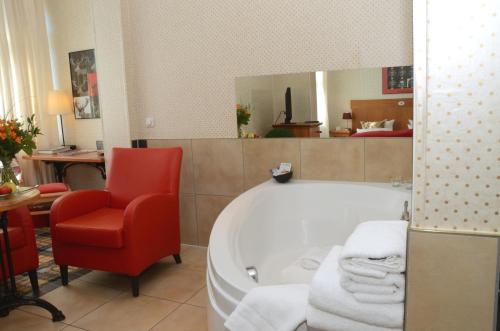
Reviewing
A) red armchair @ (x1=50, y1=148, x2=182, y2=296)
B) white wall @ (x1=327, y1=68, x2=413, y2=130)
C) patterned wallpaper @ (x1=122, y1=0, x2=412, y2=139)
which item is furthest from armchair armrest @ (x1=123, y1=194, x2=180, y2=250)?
white wall @ (x1=327, y1=68, x2=413, y2=130)

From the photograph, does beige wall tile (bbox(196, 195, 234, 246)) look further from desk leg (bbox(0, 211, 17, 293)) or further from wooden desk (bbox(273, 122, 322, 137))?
desk leg (bbox(0, 211, 17, 293))

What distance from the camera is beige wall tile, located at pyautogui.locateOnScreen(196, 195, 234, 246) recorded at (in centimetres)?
337

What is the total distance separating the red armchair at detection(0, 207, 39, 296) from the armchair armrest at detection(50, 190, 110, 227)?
0.16m

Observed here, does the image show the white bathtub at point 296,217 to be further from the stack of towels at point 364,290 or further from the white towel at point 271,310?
the stack of towels at point 364,290

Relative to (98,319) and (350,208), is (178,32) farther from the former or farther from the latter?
(98,319)

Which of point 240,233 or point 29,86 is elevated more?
point 29,86

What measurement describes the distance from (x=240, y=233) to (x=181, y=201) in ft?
4.80

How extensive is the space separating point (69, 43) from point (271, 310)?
184 inches

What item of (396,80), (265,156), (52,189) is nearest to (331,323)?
(396,80)

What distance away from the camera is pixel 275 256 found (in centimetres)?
270

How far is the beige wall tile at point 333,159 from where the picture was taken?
286 cm

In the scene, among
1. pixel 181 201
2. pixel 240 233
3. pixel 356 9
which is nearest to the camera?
pixel 240 233

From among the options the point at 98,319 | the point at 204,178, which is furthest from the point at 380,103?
the point at 98,319

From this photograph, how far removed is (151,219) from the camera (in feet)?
9.00
